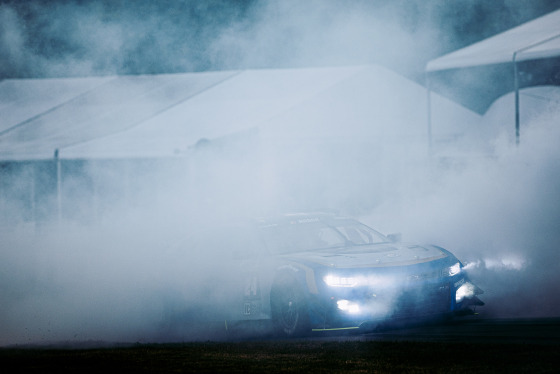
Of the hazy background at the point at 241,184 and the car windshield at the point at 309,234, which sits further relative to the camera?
the hazy background at the point at 241,184

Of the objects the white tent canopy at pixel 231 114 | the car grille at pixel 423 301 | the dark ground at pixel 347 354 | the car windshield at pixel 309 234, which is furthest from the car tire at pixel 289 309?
the white tent canopy at pixel 231 114

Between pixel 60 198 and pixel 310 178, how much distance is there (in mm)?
4470

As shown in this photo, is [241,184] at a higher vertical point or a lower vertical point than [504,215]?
higher

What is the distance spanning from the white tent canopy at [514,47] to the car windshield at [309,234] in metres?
5.20

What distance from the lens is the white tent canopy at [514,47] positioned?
39.3 feet

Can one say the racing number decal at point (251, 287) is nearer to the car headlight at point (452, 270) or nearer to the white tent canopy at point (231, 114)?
the car headlight at point (452, 270)

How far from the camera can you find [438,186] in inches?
475

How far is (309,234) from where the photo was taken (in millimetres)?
7773

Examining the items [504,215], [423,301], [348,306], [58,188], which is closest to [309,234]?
[348,306]

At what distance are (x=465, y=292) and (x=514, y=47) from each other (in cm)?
687

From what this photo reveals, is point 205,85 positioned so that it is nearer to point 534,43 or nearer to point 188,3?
point 188,3

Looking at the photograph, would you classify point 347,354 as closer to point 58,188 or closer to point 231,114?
point 231,114

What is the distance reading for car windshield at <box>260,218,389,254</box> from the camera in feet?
24.4

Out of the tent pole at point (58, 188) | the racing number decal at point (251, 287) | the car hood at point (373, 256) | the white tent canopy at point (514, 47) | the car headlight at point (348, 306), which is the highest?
the white tent canopy at point (514, 47)
